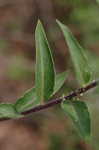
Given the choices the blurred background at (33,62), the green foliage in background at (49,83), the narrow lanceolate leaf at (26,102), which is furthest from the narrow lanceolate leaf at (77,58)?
the blurred background at (33,62)

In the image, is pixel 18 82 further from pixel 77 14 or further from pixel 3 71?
pixel 77 14

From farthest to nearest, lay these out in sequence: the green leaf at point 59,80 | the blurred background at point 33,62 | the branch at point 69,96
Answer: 1. the blurred background at point 33,62
2. the green leaf at point 59,80
3. the branch at point 69,96

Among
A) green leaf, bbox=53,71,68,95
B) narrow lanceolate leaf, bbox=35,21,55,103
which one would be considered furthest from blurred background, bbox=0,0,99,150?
narrow lanceolate leaf, bbox=35,21,55,103

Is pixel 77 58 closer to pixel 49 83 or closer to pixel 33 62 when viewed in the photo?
pixel 49 83

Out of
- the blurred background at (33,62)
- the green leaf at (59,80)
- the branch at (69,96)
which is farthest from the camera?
the blurred background at (33,62)

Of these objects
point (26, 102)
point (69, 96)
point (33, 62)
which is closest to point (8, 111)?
point (26, 102)

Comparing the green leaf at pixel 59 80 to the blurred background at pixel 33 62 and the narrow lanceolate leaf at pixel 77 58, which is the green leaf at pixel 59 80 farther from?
the blurred background at pixel 33 62

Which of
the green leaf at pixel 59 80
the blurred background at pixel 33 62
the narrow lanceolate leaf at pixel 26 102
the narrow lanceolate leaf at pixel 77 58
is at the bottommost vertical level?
the blurred background at pixel 33 62

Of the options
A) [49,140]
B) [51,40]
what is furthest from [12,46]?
[49,140]
